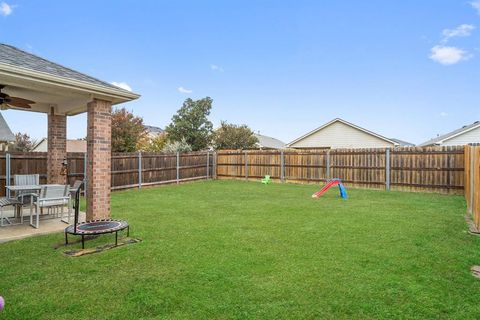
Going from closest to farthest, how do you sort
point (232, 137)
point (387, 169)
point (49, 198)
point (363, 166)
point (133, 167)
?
point (49, 198)
point (387, 169)
point (133, 167)
point (363, 166)
point (232, 137)

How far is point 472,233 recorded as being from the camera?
6.00 m

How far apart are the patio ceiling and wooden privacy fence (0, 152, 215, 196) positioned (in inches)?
171

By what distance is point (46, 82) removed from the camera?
5.45m

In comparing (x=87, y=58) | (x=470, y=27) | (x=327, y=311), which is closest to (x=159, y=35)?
(x=87, y=58)

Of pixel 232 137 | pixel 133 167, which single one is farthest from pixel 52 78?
pixel 232 137

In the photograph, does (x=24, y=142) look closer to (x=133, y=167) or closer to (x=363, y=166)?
(x=133, y=167)

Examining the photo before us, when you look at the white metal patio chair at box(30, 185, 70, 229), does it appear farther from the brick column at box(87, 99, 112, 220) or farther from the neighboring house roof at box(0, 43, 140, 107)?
the neighboring house roof at box(0, 43, 140, 107)

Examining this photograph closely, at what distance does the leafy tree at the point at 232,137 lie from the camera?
100ft

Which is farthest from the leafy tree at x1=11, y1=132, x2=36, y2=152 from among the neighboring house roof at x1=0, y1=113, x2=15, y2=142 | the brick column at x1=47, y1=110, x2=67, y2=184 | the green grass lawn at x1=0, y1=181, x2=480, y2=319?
the green grass lawn at x1=0, y1=181, x2=480, y2=319

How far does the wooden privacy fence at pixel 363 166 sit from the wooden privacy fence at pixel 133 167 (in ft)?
6.99

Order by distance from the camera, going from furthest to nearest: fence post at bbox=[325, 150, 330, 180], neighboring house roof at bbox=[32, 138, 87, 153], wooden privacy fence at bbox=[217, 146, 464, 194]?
neighboring house roof at bbox=[32, 138, 87, 153], fence post at bbox=[325, 150, 330, 180], wooden privacy fence at bbox=[217, 146, 464, 194]

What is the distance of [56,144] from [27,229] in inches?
133

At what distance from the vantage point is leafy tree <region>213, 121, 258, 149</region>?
30.5 meters

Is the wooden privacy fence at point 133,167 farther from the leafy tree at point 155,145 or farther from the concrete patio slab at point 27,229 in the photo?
the leafy tree at point 155,145
